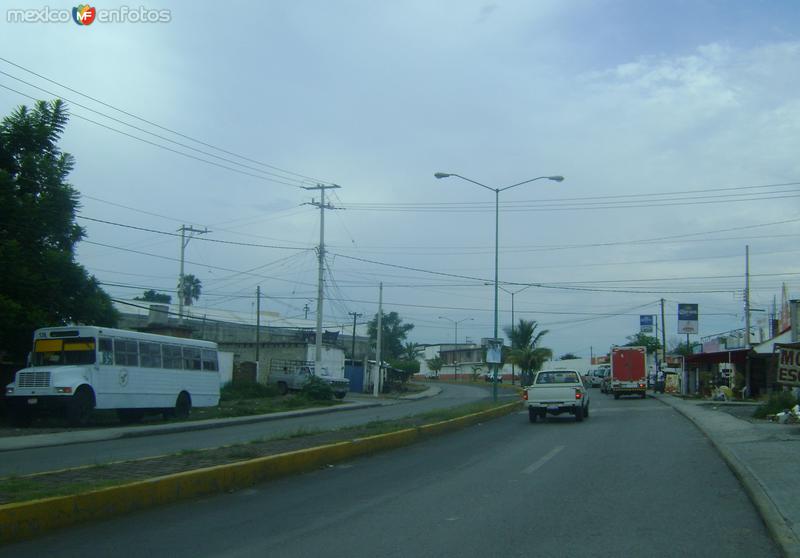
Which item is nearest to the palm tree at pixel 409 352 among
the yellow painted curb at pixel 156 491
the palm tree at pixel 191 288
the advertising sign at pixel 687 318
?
the palm tree at pixel 191 288

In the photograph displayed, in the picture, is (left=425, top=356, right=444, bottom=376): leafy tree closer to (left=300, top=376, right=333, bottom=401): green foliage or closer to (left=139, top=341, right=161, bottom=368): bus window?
(left=300, top=376, right=333, bottom=401): green foliage

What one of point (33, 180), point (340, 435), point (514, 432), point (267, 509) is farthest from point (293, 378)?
point (267, 509)

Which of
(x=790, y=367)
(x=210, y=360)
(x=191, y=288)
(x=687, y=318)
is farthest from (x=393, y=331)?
(x=790, y=367)

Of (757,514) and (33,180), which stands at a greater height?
(33,180)

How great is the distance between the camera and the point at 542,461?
551 inches

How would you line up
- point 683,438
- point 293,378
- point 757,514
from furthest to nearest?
point 293,378 → point 683,438 → point 757,514

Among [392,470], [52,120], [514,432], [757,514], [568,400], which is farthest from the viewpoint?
[52,120]

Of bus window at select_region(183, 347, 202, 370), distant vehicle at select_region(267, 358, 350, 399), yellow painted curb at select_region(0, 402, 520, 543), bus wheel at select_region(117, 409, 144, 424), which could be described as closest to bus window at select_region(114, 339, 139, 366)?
bus wheel at select_region(117, 409, 144, 424)

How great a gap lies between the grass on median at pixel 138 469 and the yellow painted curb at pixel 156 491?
0.81ft

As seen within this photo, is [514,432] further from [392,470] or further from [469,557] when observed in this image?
[469,557]

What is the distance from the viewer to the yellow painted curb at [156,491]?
7504 millimetres

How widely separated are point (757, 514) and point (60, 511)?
25.4ft

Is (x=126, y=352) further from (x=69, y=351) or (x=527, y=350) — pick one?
(x=527, y=350)

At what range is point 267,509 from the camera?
9.28 m
